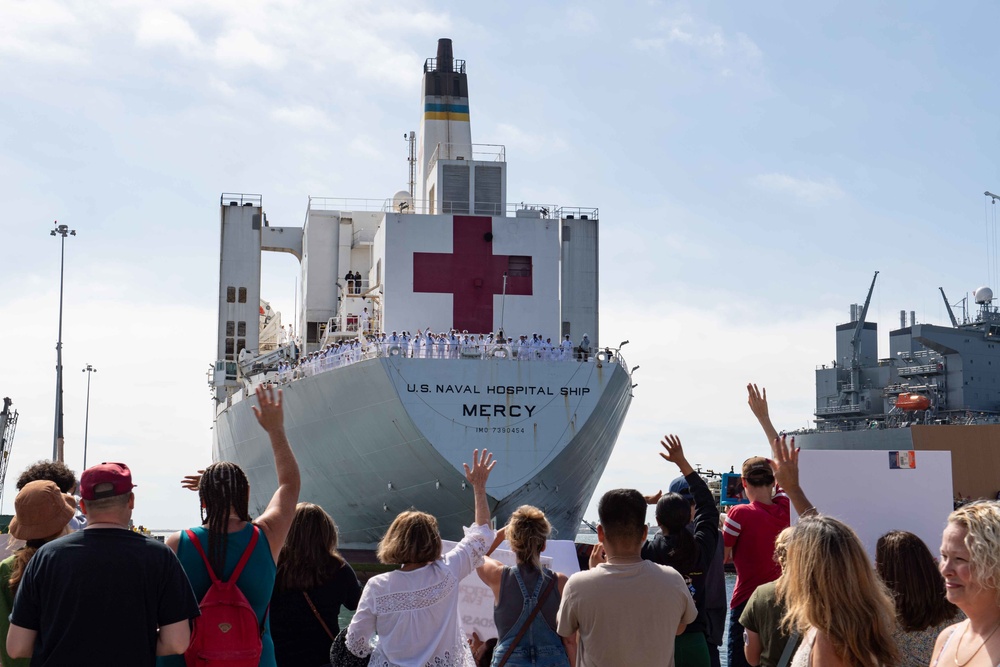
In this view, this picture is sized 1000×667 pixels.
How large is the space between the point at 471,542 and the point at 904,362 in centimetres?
5386

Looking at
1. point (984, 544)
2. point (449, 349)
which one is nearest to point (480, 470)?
point (984, 544)

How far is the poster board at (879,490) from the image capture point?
5.26 meters

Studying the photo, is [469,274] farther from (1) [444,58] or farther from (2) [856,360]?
(2) [856,360]

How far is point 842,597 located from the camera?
3232 millimetres

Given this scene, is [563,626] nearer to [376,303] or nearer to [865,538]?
[865,538]

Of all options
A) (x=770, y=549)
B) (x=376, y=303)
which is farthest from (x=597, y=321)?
(x=770, y=549)

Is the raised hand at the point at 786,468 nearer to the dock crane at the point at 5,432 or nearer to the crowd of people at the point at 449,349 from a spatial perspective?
the crowd of people at the point at 449,349

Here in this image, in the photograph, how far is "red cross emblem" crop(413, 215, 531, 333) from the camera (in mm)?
24391

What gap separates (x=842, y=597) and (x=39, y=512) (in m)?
2.86

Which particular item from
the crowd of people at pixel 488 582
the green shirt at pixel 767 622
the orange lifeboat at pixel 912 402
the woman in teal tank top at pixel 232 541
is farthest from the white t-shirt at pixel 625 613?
the orange lifeboat at pixel 912 402

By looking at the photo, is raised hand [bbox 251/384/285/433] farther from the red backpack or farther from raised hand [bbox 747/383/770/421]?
raised hand [bbox 747/383/770/421]

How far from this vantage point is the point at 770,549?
5.44 m

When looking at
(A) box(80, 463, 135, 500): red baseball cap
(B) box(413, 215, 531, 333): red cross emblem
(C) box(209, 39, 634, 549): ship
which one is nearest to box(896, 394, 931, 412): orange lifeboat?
(C) box(209, 39, 634, 549): ship

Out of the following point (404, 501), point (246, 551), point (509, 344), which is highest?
point (509, 344)
